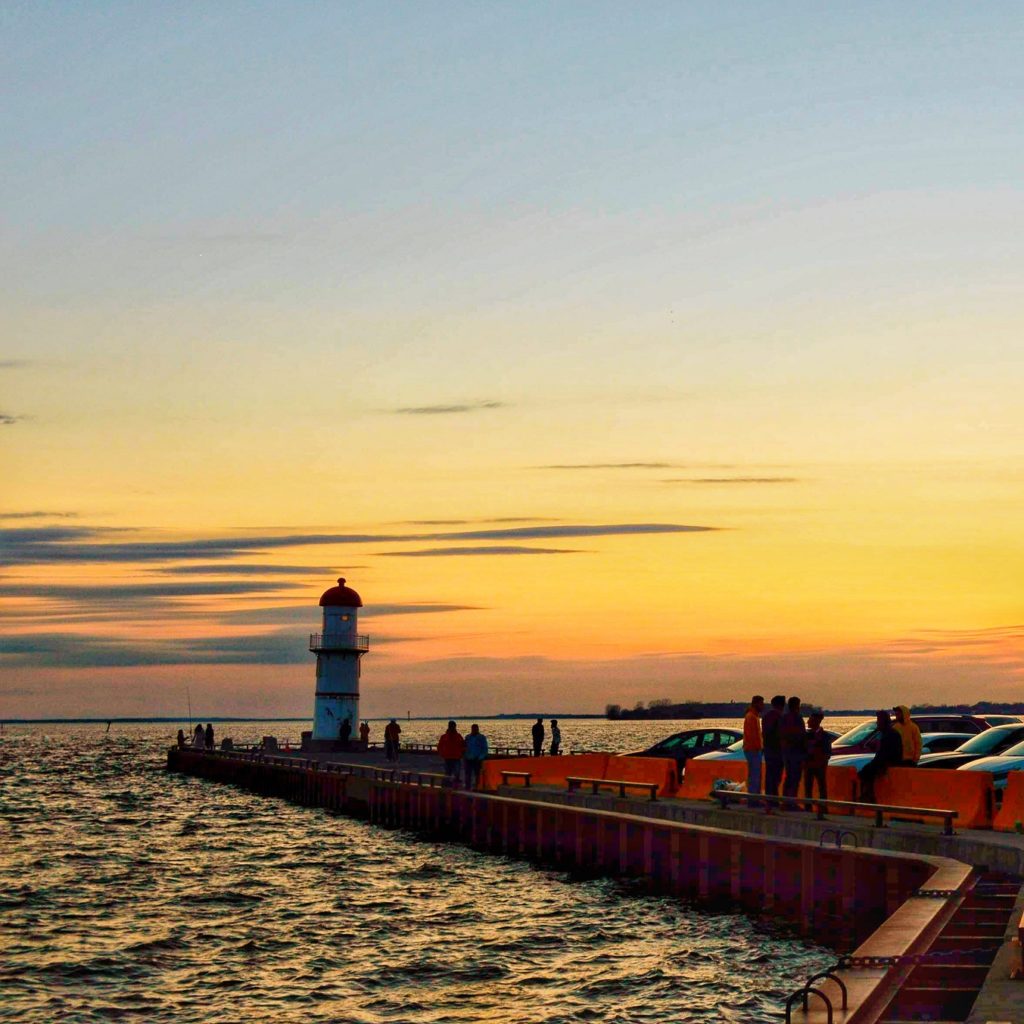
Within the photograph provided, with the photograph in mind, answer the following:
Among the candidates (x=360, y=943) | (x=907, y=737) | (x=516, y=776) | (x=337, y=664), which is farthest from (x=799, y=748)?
(x=337, y=664)

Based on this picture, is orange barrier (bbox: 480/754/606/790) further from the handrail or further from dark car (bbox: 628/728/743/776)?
the handrail

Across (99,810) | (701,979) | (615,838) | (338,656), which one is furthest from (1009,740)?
(338,656)

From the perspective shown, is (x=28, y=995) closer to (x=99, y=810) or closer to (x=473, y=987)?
(x=473, y=987)

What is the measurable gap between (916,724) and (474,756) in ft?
40.0

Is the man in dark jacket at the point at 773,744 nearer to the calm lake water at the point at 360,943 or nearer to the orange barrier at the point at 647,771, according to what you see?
the calm lake water at the point at 360,943

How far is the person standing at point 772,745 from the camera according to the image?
27984mm

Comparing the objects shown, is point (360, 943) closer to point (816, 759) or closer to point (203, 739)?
point (816, 759)

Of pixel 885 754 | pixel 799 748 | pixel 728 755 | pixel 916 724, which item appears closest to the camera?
pixel 885 754

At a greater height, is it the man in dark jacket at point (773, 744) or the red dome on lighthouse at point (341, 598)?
the red dome on lighthouse at point (341, 598)

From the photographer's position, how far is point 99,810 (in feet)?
190

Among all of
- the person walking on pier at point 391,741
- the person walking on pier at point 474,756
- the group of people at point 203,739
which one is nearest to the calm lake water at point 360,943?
the person walking on pier at point 474,756

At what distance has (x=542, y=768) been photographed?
40.0 meters

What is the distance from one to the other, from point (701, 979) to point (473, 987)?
115 inches

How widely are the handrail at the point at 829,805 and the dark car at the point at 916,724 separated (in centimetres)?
355
